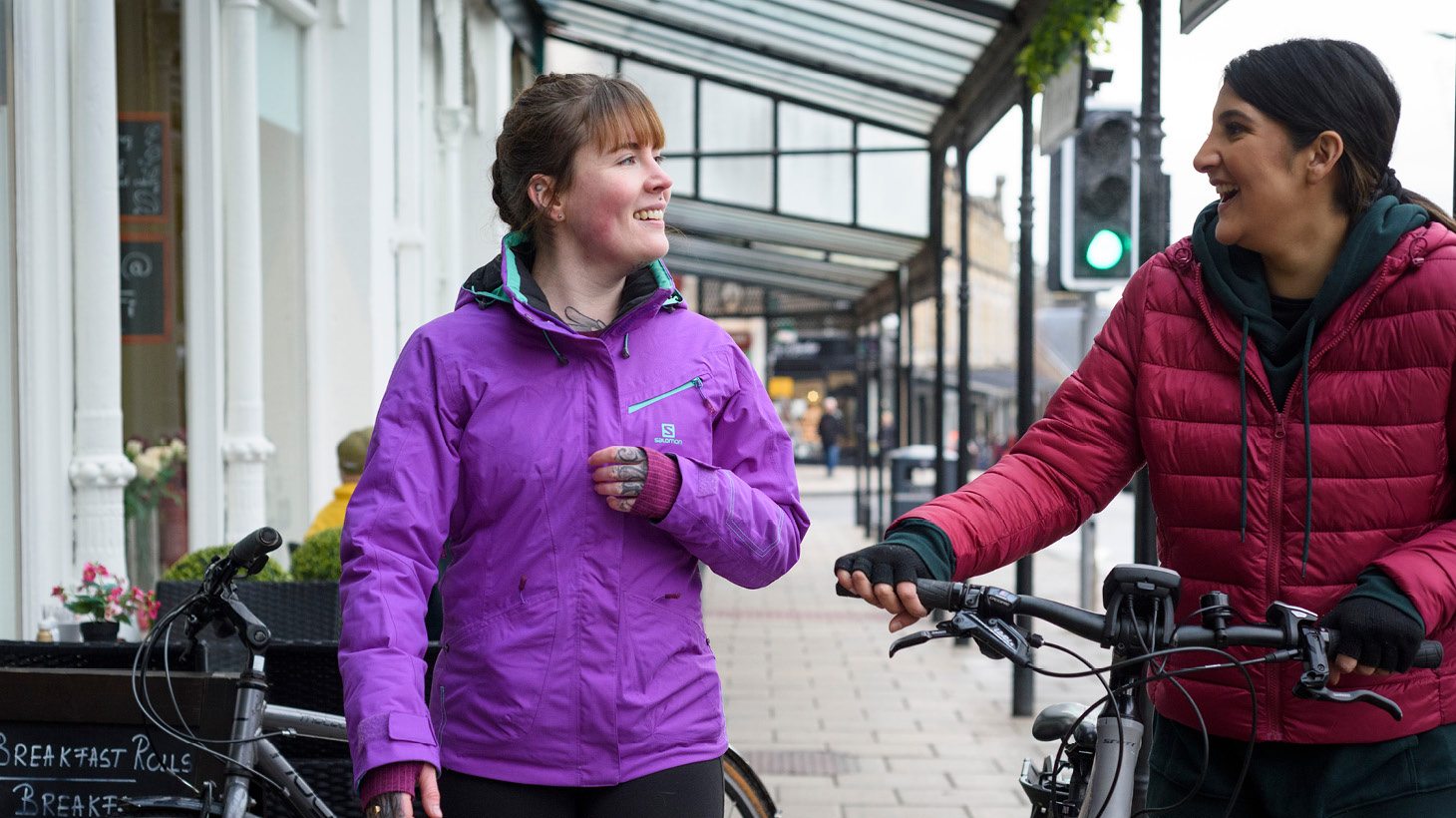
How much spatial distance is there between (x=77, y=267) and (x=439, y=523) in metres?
3.38

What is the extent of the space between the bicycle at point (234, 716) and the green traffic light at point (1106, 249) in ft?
17.2

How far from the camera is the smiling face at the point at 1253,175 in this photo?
237cm

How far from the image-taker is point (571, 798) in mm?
2361

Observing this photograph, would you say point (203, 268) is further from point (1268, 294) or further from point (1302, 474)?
point (1302, 474)

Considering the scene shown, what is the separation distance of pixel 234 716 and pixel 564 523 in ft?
3.64

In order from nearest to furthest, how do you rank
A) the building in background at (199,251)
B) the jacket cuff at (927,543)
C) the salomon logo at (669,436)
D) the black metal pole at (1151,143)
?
the jacket cuff at (927,543) → the salomon logo at (669,436) → the building in background at (199,251) → the black metal pole at (1151,143)

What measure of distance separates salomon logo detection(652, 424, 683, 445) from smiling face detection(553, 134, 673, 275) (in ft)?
0.85

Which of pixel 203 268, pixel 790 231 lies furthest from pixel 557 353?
pixel 790 231

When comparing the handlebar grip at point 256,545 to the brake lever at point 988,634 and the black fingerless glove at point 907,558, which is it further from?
the brake lever at point 988,634

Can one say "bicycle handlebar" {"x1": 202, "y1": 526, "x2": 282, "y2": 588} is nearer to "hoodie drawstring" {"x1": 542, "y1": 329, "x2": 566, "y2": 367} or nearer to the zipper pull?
"hoodie drawstring" {"x1": 542, "y1": 329, "x2": 566, "y2": 367}

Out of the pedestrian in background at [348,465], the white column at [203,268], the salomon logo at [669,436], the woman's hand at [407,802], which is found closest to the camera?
the woman's hand at [407,802]

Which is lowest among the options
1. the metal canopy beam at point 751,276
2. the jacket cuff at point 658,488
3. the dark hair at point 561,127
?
the jacket cuff at point 658,488

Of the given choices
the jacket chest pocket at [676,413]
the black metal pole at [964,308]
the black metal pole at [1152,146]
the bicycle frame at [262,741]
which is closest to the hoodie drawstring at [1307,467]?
the jacket chest pocket at [676,413]

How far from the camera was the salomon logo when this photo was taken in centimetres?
243
